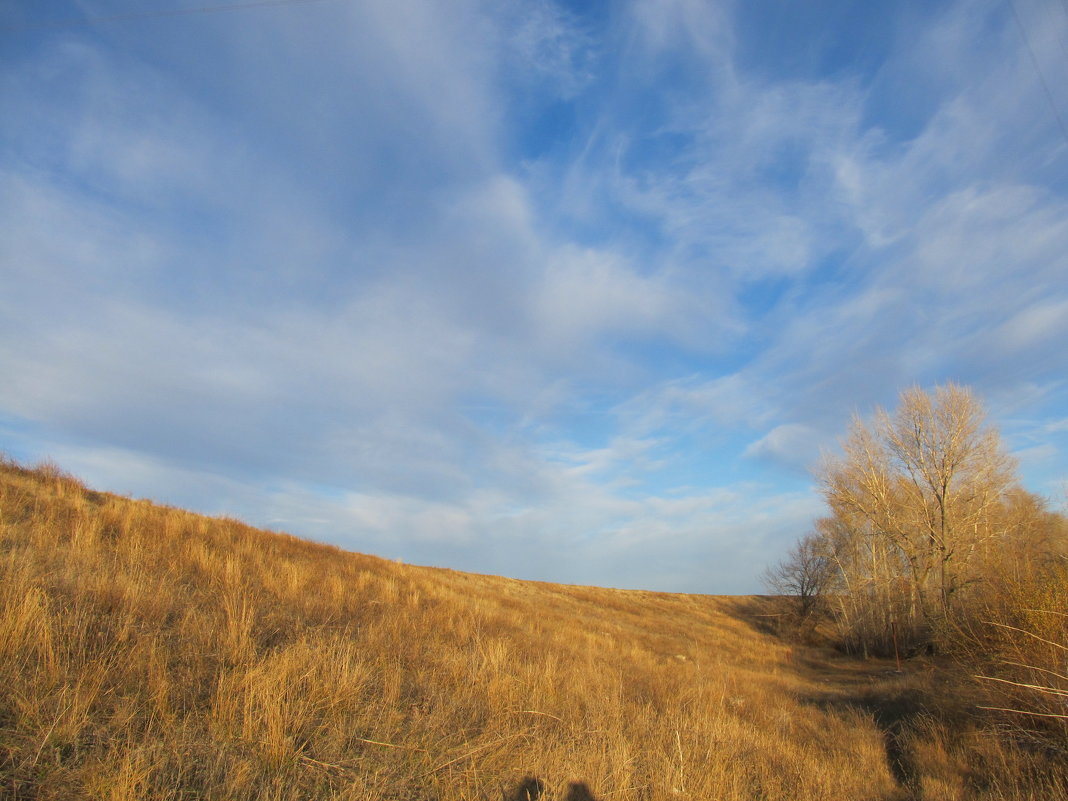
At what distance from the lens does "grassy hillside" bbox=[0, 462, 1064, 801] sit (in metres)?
3.12

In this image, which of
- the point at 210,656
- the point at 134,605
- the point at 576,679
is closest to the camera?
the point at 210,656

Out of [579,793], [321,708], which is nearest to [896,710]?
[579,793]

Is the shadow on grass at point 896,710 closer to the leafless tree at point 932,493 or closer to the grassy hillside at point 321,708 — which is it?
the grassy hillside at point 321,708

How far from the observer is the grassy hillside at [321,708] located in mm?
3119

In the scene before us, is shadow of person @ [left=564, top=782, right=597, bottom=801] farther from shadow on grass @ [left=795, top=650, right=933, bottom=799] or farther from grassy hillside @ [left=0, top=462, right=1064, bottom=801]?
shadow on grass @ [left=795, top=650, right=933, bottom=799]

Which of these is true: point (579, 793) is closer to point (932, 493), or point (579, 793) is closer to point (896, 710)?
point (896, 710)

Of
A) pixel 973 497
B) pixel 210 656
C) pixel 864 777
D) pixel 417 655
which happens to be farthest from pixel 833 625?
pixel 210 656

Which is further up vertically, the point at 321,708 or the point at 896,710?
the point at 321,708

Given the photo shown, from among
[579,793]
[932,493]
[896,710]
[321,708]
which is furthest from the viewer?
[932,493]

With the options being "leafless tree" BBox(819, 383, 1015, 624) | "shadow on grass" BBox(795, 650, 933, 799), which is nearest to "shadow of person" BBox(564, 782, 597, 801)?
"shadow on grass" BBox(795, 650, 933, 799)

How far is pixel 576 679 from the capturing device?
24.9 ft

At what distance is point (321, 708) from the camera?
13.9 ft

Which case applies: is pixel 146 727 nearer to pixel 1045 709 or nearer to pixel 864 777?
pixel 864 777

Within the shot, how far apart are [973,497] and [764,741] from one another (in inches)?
1006
